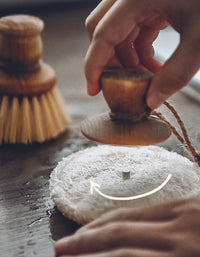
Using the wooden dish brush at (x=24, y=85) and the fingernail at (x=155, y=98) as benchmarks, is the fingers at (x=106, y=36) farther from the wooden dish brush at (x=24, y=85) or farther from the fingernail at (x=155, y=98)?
the wooden dish brush at (x=24, y=85)

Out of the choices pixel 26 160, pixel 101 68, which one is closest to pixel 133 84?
pixel 101 68

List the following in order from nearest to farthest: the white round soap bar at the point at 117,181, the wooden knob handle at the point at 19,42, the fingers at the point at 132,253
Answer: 1. the fingers at the point at 132,253
2. the white round soap bar at the point at 117,181
3. the wooden knob handle at the point at 19,42

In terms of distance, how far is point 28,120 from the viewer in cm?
79

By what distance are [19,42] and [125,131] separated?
364mm

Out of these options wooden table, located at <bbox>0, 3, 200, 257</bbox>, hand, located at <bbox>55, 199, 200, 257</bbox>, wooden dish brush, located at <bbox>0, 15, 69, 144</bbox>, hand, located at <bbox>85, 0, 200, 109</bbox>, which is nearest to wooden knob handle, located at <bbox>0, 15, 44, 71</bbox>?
wooden dish brush, located at <bbox>0, 15, 69, 144</bbox>

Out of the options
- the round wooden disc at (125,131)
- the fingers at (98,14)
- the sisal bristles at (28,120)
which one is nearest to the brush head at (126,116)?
the round wooden disc at (125,131)

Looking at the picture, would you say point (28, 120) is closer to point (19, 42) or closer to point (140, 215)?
point (19, 42)

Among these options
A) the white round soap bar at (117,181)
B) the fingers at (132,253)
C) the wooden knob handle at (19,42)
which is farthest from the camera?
the wooden knob handle at (19,42)

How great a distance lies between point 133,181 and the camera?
525 millimetres

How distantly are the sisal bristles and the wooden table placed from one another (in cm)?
2

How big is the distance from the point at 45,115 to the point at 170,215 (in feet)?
1.44

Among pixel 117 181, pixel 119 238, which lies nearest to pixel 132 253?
pixel 119 238

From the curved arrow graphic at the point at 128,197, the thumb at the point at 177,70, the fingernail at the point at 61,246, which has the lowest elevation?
the fingernail at the point at 61,246

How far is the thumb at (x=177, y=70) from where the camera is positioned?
429mm
